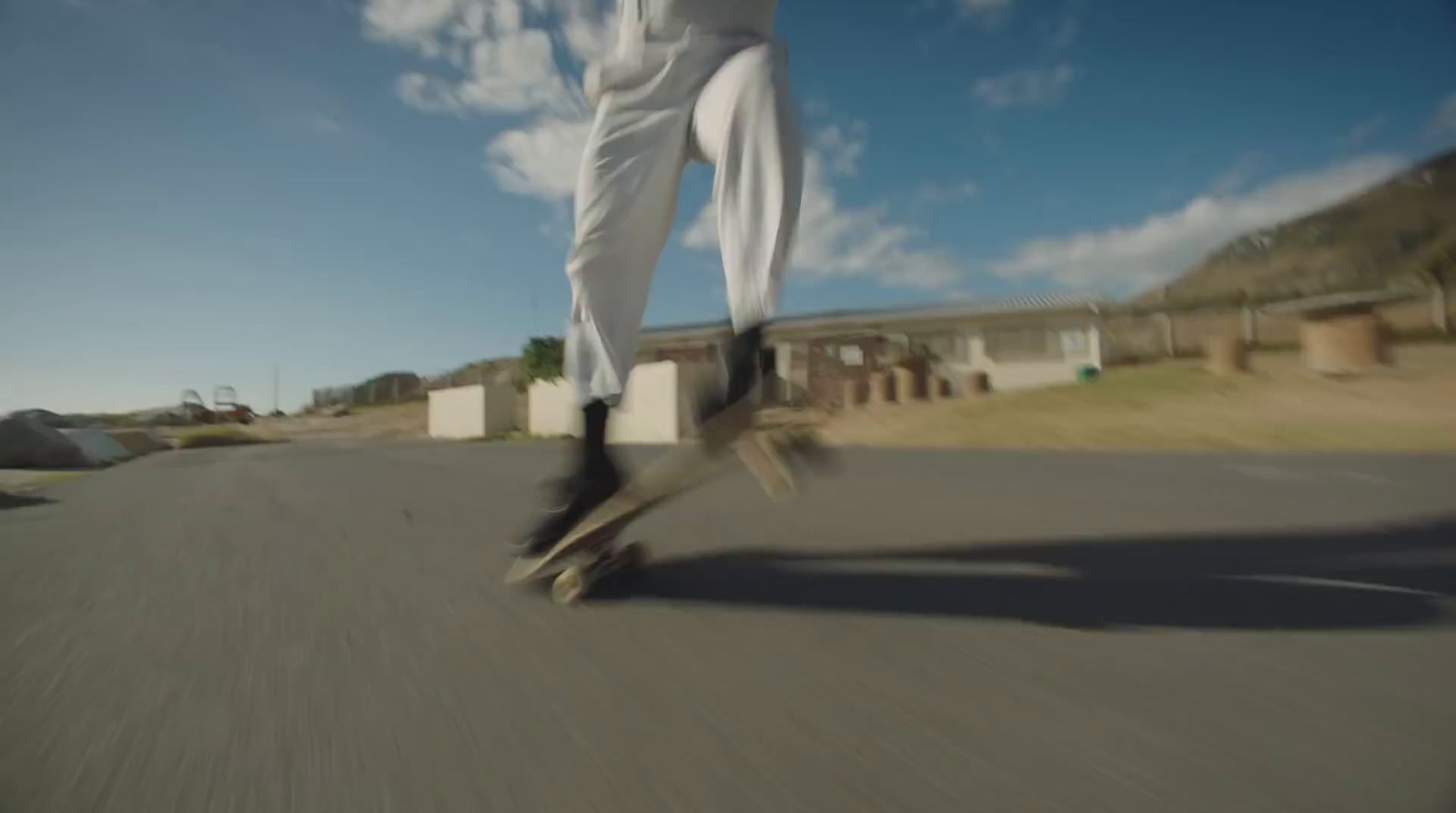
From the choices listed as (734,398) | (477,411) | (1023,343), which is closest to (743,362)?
(734,398)

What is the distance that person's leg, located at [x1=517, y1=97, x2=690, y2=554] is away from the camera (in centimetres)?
242

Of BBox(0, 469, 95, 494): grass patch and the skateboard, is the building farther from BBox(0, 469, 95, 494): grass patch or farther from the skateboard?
the skateboard

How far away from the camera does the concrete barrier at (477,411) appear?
29.3m

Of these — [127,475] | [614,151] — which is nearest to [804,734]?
[614,151]

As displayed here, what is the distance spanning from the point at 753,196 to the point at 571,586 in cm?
128

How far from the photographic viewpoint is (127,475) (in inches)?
357

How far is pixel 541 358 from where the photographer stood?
33.3 meters

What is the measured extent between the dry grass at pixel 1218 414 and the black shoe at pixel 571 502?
22.1 ft

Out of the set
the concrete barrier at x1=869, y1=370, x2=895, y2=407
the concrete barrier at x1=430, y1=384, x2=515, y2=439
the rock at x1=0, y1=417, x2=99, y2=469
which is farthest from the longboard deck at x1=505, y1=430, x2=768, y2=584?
the concrete barrier at x1=430, y1=384, x2=515, y2=439

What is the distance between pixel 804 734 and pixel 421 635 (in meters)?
1.12

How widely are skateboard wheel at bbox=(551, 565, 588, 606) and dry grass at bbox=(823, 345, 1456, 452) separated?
22.9ft

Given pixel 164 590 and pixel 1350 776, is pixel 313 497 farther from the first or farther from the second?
pixel 1350 776

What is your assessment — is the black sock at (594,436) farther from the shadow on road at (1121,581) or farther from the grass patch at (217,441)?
the grass patch at (217,441)

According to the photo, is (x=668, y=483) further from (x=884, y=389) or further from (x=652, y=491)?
(x=884, y=389)
